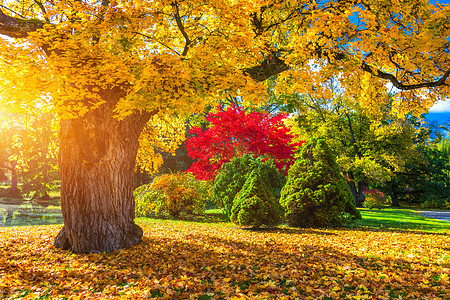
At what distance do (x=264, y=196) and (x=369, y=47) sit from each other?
4.47 m

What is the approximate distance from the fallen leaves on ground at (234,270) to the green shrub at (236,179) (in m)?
3.09

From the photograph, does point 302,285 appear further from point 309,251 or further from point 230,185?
point 230,185

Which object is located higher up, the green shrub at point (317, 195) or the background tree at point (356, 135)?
the background tree at point (356, 135)

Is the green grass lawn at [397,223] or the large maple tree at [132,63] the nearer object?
the large maple tree at [132,63]

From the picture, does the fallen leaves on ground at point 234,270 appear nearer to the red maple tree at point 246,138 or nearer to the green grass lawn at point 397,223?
the green grass lawn at point 397,223

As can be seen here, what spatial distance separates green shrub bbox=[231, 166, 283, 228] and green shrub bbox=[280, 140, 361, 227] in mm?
746

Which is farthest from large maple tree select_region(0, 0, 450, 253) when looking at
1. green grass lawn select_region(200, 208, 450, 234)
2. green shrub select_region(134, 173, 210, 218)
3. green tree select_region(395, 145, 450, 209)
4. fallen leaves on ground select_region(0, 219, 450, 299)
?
green tree select_region(395, 145, 450, 209)

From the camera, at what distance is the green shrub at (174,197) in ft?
40.3

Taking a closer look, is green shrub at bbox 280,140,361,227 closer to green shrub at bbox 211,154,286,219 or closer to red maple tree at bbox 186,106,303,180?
green shrub at bbox 211,154,286,219

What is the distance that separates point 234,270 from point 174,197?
327 inches

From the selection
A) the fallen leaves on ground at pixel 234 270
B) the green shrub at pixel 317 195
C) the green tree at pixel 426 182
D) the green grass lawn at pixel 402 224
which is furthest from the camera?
the green tree at pixel 426 182

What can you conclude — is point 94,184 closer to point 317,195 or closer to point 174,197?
point 317,195

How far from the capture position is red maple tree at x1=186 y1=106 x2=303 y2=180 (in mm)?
11609

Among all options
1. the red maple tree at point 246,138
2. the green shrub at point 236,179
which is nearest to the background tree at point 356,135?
the red maple tree at point 246,138
